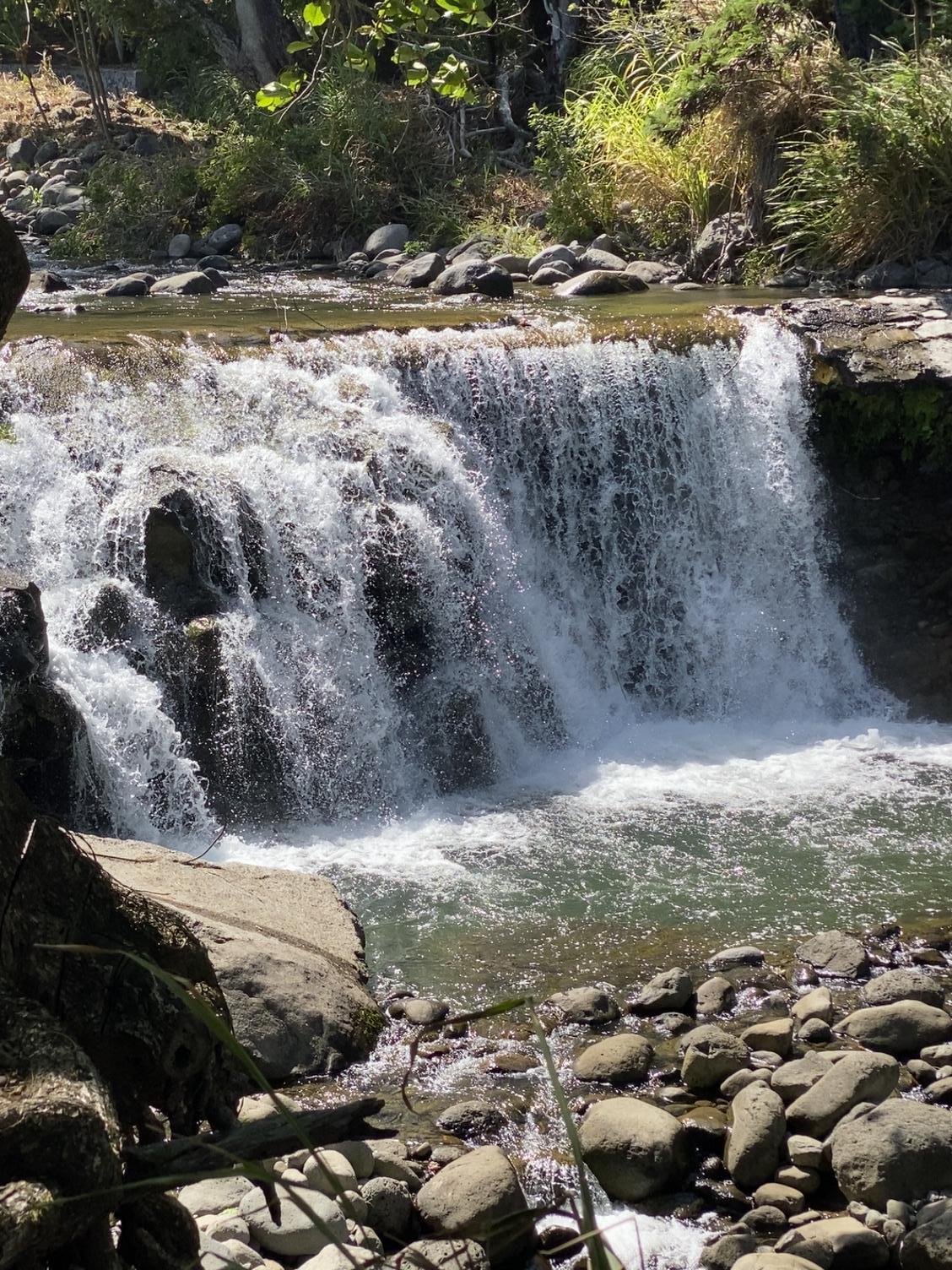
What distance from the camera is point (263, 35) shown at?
20500 millimetres

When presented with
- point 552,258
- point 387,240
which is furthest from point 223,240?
point 552,258

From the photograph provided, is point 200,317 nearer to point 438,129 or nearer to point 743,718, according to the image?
point 743,718

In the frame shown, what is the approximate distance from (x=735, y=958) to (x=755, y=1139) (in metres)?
1.52

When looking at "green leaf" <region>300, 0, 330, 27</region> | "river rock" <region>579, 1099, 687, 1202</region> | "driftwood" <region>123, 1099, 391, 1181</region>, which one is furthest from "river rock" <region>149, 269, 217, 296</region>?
"driftwood" <region>123, 1099, 391, 1181</region>

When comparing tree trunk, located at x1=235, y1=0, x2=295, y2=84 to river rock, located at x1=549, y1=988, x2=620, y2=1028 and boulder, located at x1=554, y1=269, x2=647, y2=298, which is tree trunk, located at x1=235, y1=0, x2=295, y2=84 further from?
river rock, located at x1=549, y1=988, x2=620, y2=1028

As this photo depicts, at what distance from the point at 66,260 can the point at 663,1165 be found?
48.2 feet

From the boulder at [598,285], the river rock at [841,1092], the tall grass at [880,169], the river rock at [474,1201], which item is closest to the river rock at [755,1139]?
the river rock at [841,1092]

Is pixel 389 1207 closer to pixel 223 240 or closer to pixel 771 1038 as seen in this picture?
pixel 771 1038

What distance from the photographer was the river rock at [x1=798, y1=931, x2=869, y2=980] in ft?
19.7

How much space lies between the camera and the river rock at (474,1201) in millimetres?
4270

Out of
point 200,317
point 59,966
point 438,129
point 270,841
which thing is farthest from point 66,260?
point 59,966

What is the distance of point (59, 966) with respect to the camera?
241cm

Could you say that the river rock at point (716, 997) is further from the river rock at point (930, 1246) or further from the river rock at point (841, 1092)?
the river rock at point (930, 1246)

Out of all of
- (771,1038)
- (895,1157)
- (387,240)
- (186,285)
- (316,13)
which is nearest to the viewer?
(316,13)
